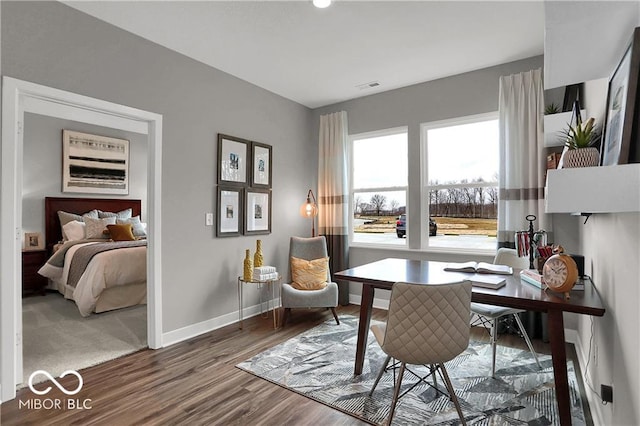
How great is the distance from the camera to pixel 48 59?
2352mm

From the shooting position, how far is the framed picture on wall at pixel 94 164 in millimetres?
4980

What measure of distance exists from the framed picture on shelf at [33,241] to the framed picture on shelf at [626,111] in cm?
641

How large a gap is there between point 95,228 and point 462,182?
209 inches

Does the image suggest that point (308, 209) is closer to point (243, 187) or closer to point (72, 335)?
point (243, 187)

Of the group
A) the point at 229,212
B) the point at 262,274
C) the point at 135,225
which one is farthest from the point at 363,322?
the point at 135,225

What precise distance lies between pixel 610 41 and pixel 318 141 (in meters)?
3.81

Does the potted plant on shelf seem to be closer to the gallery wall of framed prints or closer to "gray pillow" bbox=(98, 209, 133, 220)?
the gallery wall of framed prints

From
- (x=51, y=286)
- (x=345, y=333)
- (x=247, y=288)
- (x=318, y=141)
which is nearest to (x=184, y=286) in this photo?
(x=247, y=288)

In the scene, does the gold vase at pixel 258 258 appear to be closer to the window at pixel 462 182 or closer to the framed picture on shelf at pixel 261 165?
the framed picture on shelf at pixel 261 165

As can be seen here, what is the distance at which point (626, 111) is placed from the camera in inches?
44.6

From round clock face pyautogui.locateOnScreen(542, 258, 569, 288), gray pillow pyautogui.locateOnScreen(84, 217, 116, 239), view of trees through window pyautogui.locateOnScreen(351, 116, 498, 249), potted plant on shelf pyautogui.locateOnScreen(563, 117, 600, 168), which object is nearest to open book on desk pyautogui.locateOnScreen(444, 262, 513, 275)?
round clock face pyautogui.locateOnScreen(542, 258, 569, 288)

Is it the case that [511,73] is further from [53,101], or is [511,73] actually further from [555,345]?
[53,101]

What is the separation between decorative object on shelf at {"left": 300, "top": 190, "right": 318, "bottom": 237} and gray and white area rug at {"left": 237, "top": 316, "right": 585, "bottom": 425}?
189 cm

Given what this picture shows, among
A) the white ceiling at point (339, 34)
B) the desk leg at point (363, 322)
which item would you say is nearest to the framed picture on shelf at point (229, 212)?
the white ceiling at point (339, 34)
